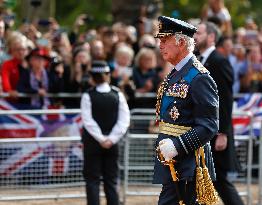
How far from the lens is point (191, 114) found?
7.11 meters

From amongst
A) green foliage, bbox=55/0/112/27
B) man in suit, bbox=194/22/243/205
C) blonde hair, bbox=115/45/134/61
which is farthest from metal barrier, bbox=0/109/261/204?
green foliage, bbox=55/0/112/27

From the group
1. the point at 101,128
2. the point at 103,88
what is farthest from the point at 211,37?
the point at 101,128

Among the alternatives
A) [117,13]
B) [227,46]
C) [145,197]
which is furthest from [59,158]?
[117,13]

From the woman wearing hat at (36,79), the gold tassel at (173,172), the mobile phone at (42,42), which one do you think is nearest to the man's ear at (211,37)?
the gold tassel at (173,172)

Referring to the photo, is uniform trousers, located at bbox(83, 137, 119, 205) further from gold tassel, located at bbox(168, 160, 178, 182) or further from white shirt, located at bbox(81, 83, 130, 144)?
gold tassel, located at bbox(168, 160, 178, 182)

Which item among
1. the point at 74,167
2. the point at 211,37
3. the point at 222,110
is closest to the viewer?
the point at 222,110

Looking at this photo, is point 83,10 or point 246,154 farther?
point 83,10

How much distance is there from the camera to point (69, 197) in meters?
11.5

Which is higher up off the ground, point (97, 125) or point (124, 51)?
point (124, 51)

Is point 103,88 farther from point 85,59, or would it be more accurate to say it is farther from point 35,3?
point 35,3

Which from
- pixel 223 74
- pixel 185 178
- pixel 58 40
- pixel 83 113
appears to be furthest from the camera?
pixel 58 40

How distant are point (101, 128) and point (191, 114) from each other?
123 inches

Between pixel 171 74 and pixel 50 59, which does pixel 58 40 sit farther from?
pixel 171 74

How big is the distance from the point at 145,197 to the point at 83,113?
2166 mm
